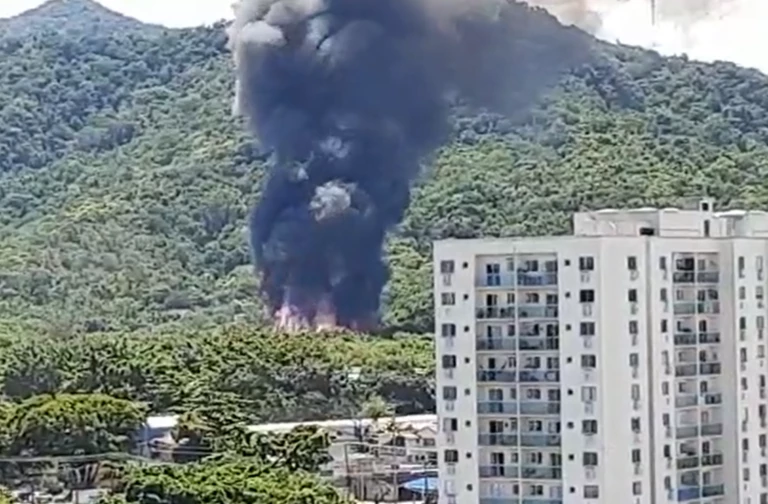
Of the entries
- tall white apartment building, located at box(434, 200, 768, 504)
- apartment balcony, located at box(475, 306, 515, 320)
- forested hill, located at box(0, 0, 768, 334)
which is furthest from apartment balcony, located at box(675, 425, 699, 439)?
forested hill, located at box(0, 0, 768, 334)

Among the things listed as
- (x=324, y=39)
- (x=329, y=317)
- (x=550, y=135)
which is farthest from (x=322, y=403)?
(x=550, y=135)

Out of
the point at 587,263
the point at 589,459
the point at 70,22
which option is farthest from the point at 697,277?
the point at 70,22

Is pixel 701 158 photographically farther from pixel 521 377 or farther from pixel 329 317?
pixel 521 377

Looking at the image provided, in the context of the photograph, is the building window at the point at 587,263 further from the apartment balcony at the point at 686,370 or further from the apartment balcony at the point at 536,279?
the apartment balcony at the point at 686,370

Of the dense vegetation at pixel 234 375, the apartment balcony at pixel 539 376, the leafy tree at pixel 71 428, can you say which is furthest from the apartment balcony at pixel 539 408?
the dense vegetation at pixel 234 375

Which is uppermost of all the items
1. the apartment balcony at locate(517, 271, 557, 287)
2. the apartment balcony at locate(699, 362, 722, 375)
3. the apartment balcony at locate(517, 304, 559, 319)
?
the apartment balcony at locate(517, 271, 557, 287)

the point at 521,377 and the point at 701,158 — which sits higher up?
the point at 701,158

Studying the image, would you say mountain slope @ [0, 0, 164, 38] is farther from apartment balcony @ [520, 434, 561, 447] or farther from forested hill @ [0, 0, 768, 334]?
apartment balcony @ [520, 434, 561, 447]
